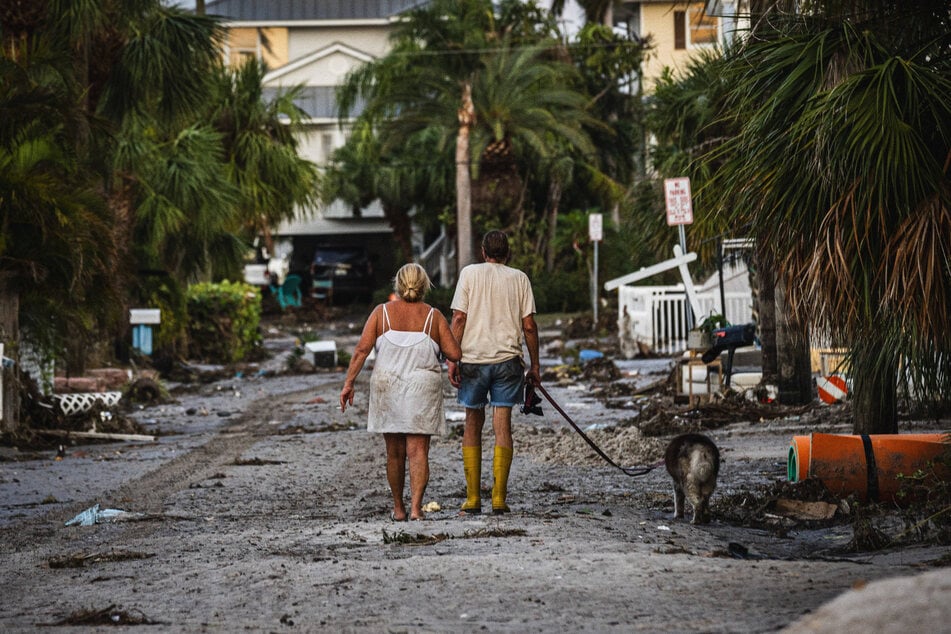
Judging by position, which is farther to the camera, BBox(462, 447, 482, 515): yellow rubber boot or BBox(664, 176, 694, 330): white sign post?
BBox(664, 176, 694, 330): white sign post

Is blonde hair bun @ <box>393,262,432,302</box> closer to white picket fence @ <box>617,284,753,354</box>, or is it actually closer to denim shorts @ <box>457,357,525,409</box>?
denim shorts @ <box>457,357,525,409</box>

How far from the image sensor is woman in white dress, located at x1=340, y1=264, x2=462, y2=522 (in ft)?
29.8

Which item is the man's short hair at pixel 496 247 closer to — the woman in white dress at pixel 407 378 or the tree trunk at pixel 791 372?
the woman in white dress at pixel 407 378

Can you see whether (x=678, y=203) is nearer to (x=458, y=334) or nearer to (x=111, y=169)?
(x=111, y=169)

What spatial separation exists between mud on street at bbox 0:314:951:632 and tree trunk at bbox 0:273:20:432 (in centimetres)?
75

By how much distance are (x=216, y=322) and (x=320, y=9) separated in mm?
38523

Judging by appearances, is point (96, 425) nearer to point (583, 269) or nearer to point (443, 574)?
point (443, 574)

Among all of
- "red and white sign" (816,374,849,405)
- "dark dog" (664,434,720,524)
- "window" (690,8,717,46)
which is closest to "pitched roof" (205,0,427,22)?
"window" (690,8,717,46)

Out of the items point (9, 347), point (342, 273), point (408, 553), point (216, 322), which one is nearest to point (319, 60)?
point (342, 273)

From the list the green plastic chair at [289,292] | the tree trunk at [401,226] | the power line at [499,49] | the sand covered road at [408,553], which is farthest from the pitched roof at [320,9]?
the sand covered road at [408,553]

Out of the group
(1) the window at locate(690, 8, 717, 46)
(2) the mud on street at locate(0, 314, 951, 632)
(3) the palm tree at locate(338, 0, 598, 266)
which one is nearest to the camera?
(2) the mud on street at locate(0, 314, 951, 632)

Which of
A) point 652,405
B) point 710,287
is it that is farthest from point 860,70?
point 710,287

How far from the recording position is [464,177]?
39.0 m

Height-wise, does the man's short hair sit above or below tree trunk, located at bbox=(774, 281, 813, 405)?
above
